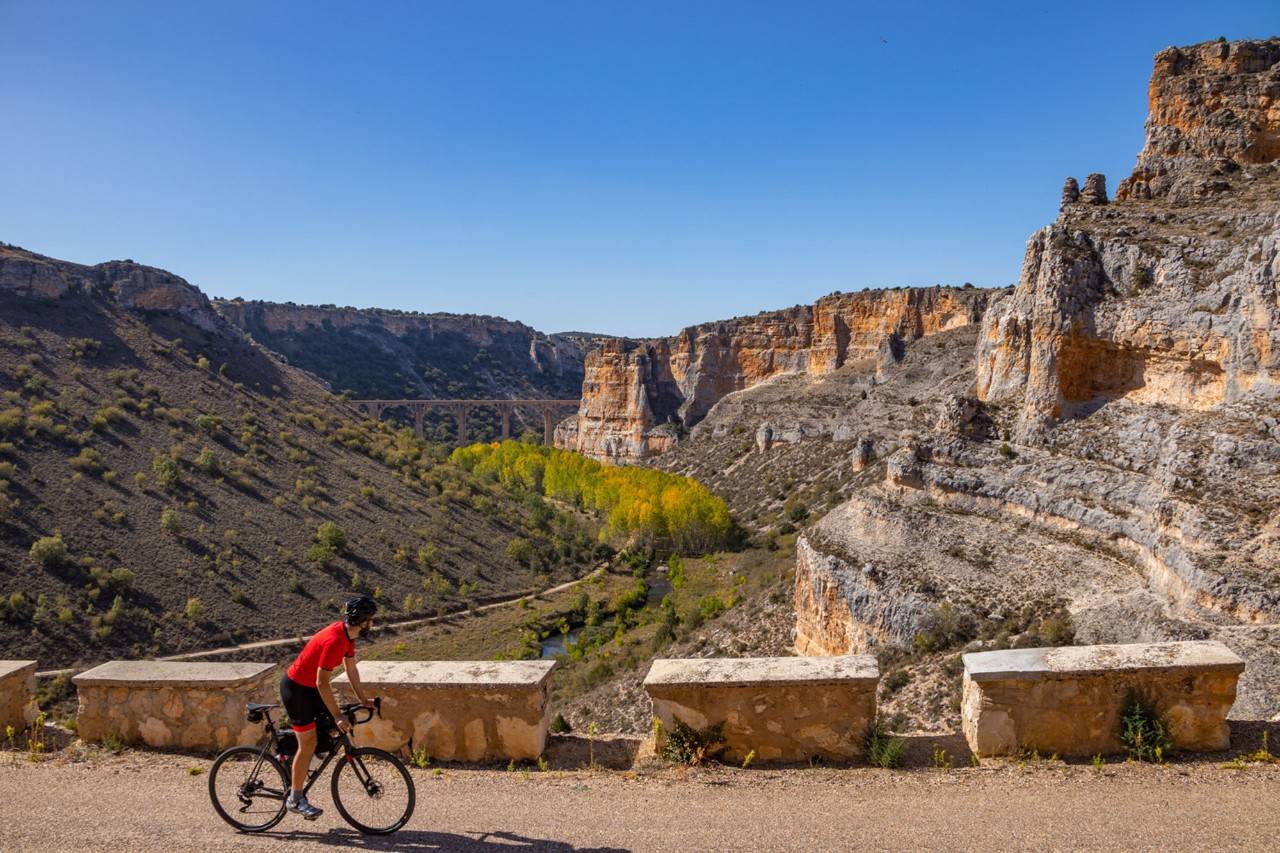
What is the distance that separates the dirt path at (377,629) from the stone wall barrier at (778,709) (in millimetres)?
18688

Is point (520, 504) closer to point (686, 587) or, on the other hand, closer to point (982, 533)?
point (686, 587)

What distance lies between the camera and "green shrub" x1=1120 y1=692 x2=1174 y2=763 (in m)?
5.79

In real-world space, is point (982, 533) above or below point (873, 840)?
above

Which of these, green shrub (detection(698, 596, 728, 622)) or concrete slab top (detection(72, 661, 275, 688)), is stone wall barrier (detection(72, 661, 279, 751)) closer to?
concrete slab top (detection(72, 661, 275, 688))

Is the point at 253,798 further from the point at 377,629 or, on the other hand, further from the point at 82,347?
the point at 82,347

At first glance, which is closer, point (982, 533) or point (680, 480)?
point (982, 533)

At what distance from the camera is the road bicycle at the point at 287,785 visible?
5180 millimetres

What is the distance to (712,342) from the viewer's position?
7500cm

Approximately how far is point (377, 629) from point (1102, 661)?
31013 millimetres

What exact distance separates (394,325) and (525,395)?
2464cm

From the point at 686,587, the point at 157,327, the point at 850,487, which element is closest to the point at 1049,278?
the point at 850,487

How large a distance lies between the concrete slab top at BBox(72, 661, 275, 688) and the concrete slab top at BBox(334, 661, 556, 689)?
82 cm

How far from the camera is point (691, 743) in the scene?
20.4 feet

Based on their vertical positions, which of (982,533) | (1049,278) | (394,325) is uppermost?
(394,325)
